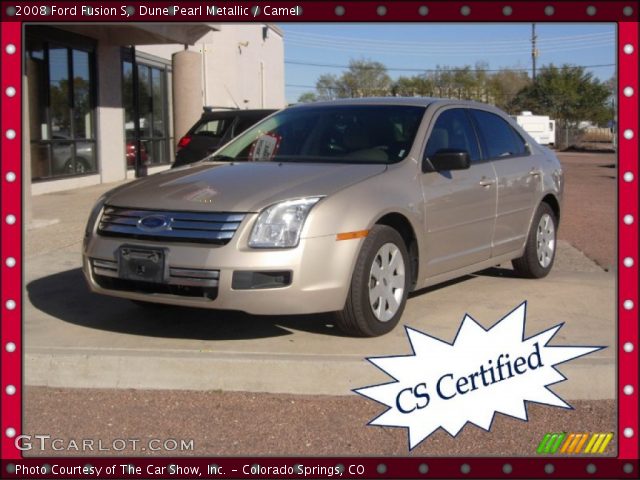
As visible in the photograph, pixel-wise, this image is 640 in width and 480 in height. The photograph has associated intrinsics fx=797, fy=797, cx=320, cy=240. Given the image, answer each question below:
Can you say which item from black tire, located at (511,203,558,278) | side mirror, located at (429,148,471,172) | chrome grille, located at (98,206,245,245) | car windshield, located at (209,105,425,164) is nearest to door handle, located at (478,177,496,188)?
side mirror, located at (429,148,471,172)

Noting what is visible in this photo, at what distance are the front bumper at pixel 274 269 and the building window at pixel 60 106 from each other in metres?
10.8

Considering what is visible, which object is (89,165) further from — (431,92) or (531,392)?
(431,92)

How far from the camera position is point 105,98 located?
717 inches

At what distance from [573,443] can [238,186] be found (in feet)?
8.06

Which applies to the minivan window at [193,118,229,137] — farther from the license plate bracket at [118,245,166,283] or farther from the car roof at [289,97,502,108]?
the license plate bracket at [118,245,166,283]

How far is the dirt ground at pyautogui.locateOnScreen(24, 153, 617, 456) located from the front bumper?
21.2 inches

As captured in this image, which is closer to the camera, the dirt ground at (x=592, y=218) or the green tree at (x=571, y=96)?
the dirt ground at (x=592, y=218)

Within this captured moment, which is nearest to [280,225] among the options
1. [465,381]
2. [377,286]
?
[377,286]

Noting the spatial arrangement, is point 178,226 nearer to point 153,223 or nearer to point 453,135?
point 153,223

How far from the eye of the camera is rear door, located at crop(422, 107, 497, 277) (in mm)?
5645

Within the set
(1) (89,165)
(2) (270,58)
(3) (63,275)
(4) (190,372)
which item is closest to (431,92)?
(2) (270,58)

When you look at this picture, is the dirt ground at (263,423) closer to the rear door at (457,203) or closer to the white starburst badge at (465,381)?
the white starburst badge at (465,381)

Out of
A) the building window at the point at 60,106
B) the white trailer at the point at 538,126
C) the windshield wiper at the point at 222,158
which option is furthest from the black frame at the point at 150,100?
the white trailer at the point at 538,126

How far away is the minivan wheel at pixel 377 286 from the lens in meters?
Answer: 4.90
